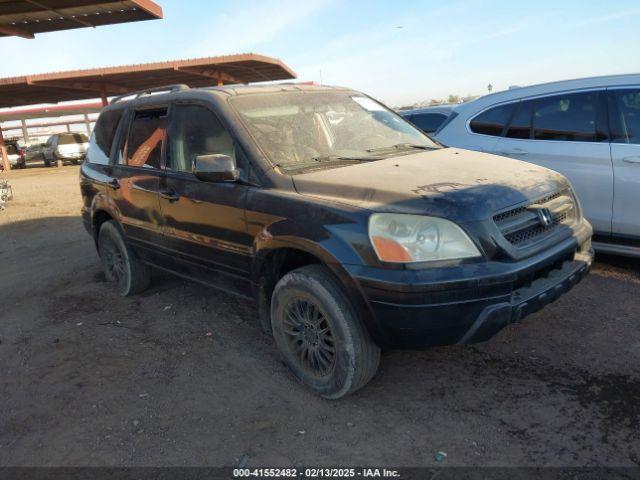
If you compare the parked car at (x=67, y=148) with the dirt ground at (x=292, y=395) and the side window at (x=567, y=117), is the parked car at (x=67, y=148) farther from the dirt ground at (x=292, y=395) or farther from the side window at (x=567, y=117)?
the side window at (x=567, y=117)

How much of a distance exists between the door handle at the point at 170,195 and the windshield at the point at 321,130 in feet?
2.74

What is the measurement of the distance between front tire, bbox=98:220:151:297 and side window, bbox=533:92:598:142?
13.3 ft

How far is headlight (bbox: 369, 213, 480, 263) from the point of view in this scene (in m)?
2.63

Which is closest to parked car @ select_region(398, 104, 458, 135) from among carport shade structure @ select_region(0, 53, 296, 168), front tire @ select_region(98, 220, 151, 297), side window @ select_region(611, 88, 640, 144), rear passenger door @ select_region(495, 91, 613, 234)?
rear passenger door @ select_region(495, 91, 613, 234)

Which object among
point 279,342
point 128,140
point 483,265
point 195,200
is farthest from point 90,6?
point 483,265

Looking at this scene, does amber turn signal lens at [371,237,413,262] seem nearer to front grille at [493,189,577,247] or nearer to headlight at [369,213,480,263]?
headlight at [369,213,480,263]

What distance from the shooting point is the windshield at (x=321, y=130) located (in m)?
3.48

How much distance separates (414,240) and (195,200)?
5.86 ft

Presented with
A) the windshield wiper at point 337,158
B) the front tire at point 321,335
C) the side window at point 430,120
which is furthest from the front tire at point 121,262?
the side window at point 430,120

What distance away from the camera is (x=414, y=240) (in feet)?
8.69

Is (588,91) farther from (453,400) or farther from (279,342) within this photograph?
(279,342)

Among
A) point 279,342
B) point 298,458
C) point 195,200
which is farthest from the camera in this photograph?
point 195,200

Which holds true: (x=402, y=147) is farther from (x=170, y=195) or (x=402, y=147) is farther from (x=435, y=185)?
(x=170, y=195)

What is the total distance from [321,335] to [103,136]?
3.41 meters
